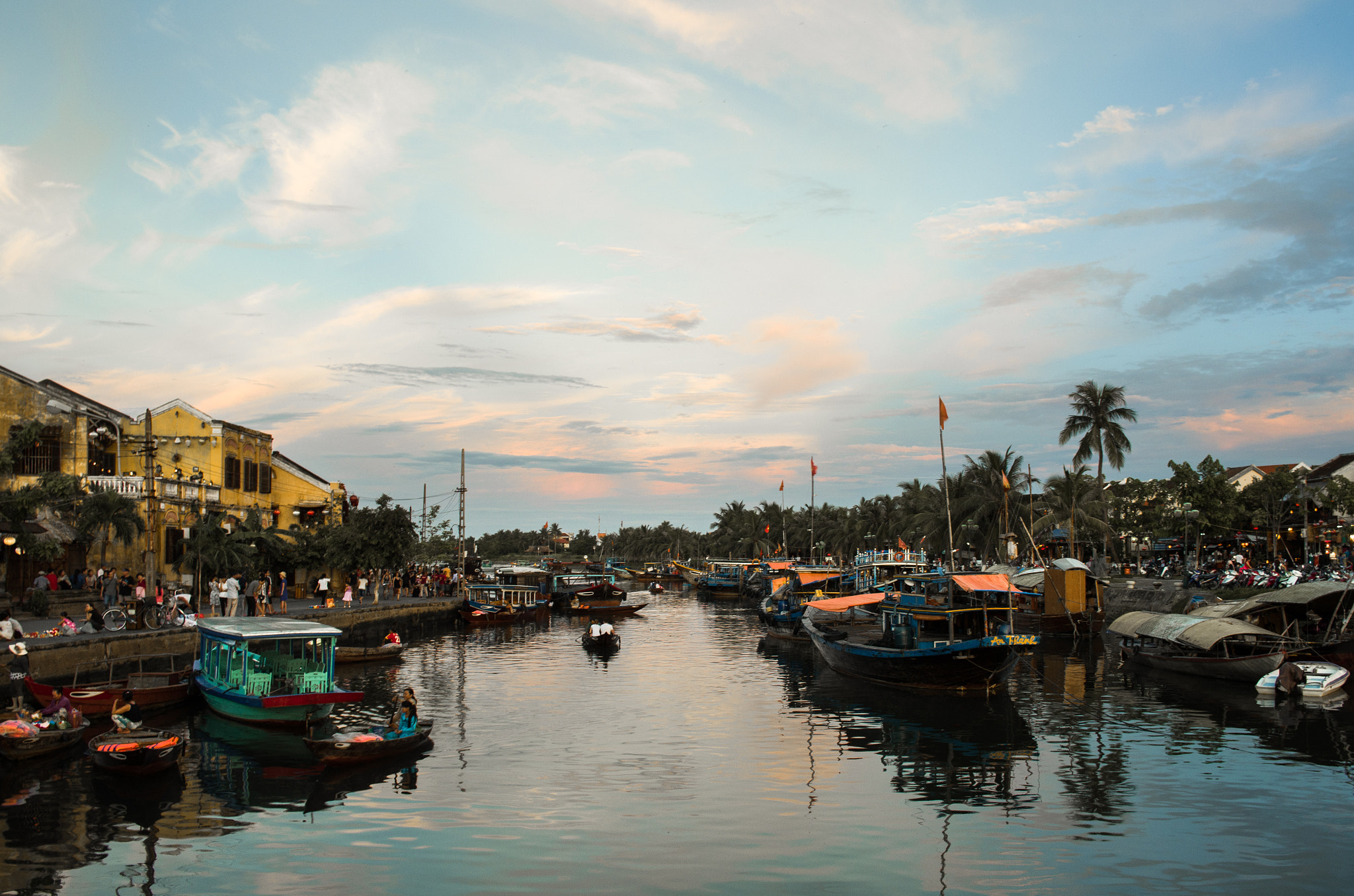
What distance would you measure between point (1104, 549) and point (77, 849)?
8132 centimetres

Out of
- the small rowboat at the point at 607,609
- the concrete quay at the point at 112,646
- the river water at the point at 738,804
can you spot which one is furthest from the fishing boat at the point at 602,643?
the small rowboat at the point at 607,609

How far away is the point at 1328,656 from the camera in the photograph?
3127cm

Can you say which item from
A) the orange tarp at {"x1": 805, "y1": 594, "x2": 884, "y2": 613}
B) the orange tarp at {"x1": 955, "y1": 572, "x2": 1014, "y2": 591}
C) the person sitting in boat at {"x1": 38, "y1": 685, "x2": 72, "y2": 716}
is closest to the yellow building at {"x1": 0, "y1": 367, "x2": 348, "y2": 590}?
the person sitting in boat at {"x1": 38, "y1": 685, "x2": 72, "y2": 716}

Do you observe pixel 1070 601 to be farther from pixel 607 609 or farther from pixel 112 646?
pixel 112 646

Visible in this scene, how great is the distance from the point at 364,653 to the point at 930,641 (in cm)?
2363

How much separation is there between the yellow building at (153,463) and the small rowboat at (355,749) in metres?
14.7

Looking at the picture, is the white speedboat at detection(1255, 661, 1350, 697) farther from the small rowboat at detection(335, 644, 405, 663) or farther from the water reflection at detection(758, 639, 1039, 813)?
the small rowboat at detection(335, 644, 405, 663)

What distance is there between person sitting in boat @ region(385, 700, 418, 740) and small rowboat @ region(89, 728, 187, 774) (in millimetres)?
4702

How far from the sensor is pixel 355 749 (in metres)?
20.8

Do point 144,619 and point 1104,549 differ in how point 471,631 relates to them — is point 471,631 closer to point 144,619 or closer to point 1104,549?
point 144,619

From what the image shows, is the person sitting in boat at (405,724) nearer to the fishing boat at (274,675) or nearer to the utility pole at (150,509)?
the fishing boat at (274,675)

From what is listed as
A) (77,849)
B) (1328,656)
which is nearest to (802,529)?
(1328,656)

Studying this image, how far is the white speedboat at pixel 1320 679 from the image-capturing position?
94.2 feet

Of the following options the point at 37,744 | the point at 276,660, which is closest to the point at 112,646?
the point at 276,660
